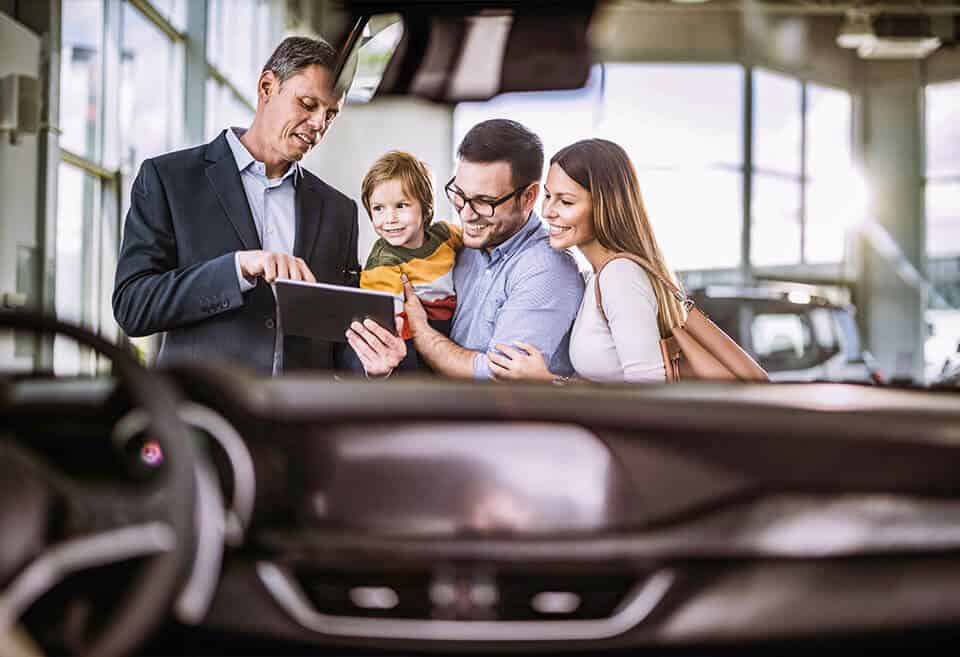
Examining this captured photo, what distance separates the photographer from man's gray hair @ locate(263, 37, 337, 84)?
5.57ft

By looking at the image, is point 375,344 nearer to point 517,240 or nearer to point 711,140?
point 517,240

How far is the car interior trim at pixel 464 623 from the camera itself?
1106 mm

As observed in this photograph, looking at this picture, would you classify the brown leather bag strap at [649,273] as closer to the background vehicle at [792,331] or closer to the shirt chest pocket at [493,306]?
the background vehicle at [792,331]

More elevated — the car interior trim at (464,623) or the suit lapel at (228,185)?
the suit lapel at (228,185)

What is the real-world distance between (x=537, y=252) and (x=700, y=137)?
33cm

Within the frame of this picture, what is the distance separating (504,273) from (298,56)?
490 millimetres

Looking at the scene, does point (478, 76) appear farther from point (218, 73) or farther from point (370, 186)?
point (218, 73)

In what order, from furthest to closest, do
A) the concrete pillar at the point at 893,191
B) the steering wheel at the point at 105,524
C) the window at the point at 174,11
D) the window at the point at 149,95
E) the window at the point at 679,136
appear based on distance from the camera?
the window at the point at 149,95, the window at the point at 174,11, the concrete pillar at the point at 893,191, the window at the point at 679,136, the steering wheel at the point at 105,524

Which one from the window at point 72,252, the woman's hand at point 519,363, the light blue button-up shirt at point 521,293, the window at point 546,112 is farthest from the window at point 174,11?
the woman's hand at point 519,363

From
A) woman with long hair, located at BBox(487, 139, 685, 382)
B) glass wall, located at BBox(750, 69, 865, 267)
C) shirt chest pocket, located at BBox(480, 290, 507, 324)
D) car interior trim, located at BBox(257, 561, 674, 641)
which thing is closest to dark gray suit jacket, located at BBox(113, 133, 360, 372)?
shirt chest pocket, located at BBox(480, 290, 507, 324)

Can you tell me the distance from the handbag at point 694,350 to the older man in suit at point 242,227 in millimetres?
446

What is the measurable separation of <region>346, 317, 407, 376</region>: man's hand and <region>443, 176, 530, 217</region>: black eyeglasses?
9.2 inches

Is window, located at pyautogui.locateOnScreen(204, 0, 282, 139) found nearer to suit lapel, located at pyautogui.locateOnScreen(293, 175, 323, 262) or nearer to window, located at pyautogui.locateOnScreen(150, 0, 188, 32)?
window, located at pyautogui.locateOnScreen(150, 0, 188, 32)

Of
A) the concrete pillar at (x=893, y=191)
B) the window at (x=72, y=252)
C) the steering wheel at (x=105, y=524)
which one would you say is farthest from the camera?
the concrete pillar at (x=893, y=191)
